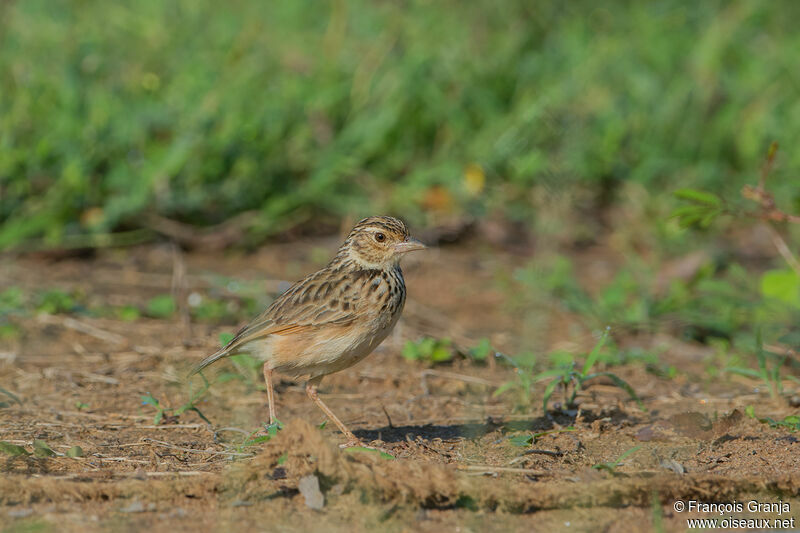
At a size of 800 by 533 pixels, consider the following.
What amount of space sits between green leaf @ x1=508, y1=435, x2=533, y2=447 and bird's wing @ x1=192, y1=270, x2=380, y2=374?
1.07m

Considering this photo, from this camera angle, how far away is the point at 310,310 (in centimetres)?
588

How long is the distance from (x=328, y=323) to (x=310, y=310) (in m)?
0.18

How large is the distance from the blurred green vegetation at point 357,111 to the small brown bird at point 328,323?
269cm

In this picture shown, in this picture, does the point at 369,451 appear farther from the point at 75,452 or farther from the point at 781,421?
the point at 781,421

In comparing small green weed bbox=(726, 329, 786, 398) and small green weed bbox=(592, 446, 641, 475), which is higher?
small green weed bbox=(726, 329, 786, 398)

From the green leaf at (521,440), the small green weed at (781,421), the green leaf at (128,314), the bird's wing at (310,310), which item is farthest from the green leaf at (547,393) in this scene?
the green leaf at (128,314)

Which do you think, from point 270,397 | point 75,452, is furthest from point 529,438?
point 75,452

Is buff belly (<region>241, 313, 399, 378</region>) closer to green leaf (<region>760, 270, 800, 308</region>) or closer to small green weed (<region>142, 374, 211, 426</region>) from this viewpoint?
small green weed (<region>142, 374, 211, 426</region>)

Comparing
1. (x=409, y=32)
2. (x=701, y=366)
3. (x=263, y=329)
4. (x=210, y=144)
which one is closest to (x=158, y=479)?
(x=263, y=329)

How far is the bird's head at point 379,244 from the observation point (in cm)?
631

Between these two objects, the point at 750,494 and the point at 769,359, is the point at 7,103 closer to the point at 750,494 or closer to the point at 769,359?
the point at 769,359

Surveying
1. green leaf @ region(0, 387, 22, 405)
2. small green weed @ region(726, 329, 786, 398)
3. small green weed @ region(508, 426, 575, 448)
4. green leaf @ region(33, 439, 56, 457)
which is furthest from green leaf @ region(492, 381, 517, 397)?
green leaf @ region(0, 387, 22, 405)

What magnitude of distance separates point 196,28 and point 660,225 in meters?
5.27

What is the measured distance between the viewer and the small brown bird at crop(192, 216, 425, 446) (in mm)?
5699
